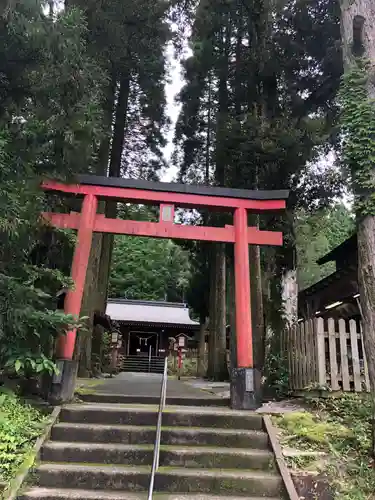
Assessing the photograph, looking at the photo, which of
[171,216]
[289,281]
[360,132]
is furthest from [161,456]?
[289,281]

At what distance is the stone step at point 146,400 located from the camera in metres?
5.95

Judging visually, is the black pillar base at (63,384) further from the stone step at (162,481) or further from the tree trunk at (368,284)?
the tree trunk at (368,284)

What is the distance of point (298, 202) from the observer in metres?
10.1

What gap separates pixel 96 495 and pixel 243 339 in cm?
310

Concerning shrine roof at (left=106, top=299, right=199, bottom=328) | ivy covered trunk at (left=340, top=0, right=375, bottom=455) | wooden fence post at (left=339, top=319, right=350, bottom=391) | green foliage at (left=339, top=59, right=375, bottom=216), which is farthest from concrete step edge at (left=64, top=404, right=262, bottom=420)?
shrine roof at (left=106, top=299, right=199, bottom=328)

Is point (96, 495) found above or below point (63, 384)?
below

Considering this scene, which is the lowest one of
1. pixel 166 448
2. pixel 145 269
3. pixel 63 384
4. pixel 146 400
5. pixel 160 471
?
pixel 160 471

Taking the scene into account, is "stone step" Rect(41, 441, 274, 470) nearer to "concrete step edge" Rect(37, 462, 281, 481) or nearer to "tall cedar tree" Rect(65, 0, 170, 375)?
"concrete step edge" Rect(37, 462, 281, 481)

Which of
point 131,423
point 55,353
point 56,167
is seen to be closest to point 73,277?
point 55,353

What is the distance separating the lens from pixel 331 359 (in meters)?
5.94

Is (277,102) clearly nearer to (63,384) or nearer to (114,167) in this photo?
(114,167)

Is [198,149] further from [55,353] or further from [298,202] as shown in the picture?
[55,353]

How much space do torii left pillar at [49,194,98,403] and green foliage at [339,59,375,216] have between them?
3893 millimetres

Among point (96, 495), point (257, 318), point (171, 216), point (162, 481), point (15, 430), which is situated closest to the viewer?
point (96, 495)
